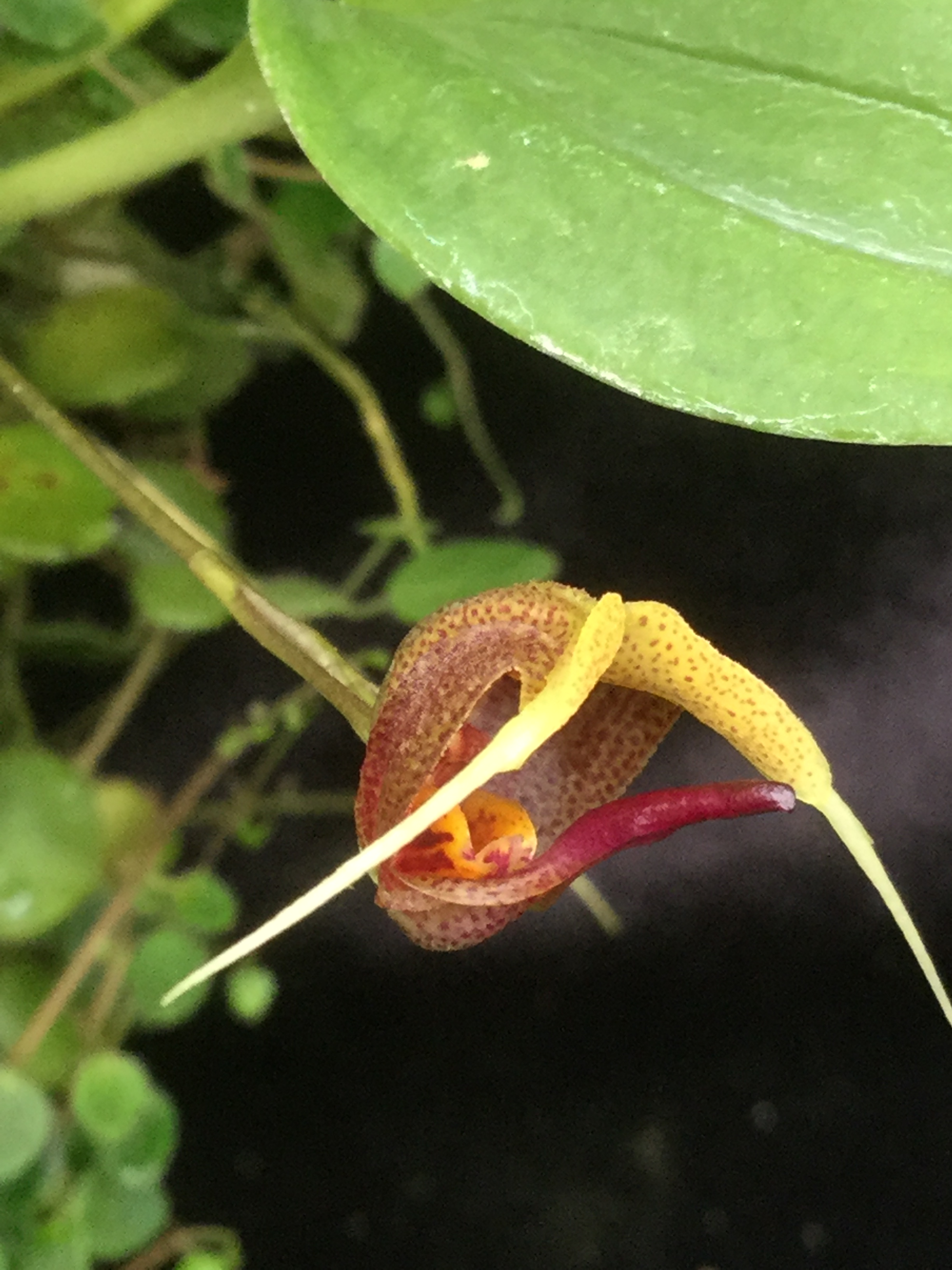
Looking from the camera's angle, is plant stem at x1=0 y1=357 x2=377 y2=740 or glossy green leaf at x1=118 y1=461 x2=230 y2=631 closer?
plant stem at x1=0 y1=357 x2=377 y2=740

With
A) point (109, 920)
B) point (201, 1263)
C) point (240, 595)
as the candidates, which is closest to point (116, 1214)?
point (201, 1263)

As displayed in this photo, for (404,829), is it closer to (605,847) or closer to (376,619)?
(605,847)

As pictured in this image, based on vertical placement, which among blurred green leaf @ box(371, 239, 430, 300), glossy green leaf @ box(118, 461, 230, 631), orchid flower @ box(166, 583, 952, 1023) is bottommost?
glossy green leaf @ box(118, 461, 230, 631)

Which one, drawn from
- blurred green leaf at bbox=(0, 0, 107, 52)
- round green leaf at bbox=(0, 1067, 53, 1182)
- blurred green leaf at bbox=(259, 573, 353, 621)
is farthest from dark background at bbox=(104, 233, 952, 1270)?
blurred green leaf at bbox=(0, 0, 107, 52)

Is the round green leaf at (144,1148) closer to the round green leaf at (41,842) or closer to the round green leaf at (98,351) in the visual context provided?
the round green leaf at (41,842)

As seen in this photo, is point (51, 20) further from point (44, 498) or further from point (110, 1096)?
point (110, 1096)

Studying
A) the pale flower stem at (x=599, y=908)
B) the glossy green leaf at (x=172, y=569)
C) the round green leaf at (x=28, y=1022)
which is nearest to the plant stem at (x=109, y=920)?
the round green leaf at (x=28, y=1022)

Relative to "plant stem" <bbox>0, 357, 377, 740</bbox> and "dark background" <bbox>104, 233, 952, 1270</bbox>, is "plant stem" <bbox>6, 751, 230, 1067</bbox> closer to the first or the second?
"dark background" <bbox>104, 233, 952, 1270</bbox>
